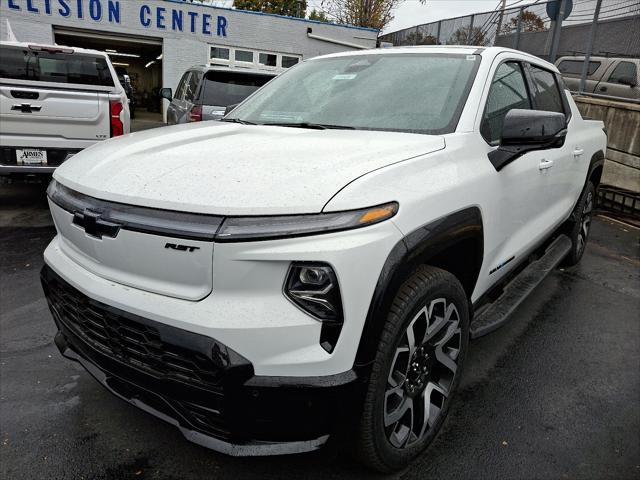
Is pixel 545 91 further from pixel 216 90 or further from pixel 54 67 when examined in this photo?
pixel 54 67

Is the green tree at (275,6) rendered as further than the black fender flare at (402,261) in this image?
Yes

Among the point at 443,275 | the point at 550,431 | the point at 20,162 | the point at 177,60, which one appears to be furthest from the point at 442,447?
the point at 177,60

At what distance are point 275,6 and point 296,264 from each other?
39402 mm

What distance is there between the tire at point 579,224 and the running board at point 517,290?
0.61ft

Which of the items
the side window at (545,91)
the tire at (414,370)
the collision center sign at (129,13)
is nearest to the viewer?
the tire at (414,370)

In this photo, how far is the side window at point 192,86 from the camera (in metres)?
7.97

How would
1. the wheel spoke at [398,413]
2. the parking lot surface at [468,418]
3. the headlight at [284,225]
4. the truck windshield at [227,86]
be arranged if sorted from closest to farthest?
the headlight at [284,225], the wheel spoke at [398,413], the parking lot surface at [468,418], the truck windshield at [227,86]

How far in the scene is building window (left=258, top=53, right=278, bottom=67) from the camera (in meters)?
19.3

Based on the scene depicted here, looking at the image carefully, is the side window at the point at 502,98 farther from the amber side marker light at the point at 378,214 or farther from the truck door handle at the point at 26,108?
the truck door handle at the point at 26,108

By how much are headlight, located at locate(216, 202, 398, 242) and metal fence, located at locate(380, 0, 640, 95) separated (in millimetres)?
10148

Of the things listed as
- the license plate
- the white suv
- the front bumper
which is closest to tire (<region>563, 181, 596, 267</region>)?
the white suv

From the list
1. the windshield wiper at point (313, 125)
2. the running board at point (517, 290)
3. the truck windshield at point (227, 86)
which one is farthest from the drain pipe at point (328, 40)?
the windshield wiper at point (313, 125)

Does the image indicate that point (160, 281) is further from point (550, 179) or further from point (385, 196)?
point (550, 179)

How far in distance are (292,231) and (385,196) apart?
15.7 inches
